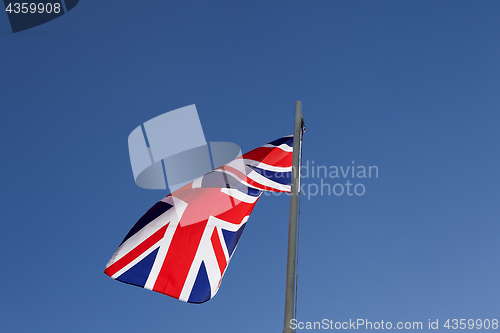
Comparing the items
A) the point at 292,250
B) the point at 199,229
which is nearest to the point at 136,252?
the point at 199,229

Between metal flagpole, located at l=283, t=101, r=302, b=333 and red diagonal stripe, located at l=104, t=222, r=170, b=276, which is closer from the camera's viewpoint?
metal flagpole, located at l=283, t=101, r=302, b=333

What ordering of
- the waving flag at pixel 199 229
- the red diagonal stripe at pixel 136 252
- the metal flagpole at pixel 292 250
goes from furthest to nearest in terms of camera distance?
the red diagonal stripe at pixel 136 252 < the waving flag at pixel 199 229 < the metal flagpole at pixel 292 250

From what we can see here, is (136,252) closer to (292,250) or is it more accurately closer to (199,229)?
(199,229)

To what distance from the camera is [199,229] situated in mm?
11406

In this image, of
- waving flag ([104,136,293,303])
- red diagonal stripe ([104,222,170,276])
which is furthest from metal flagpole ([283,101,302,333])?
red diagonal stripe ([104,222,170,276])

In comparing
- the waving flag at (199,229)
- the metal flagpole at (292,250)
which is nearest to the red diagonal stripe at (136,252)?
the waving flag at (199,229)

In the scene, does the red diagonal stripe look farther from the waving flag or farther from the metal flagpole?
the metal flagpole

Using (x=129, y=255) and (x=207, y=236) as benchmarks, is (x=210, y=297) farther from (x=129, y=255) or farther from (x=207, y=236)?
(x=129, y=255)

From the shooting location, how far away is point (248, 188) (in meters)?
12.1

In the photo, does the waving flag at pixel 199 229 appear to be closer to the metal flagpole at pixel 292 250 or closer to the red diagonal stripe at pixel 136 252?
the red diagonal stripe at pixel 136 252

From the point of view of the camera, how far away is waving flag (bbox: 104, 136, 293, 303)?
1055 centimetres

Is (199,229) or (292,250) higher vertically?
(199,229)

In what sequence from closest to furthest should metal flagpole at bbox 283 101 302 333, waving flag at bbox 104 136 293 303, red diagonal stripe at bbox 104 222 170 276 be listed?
metal flagpole at bbox 283 101 302 333 → waving flag at bbox 104 136 293 303 → red diagonal stripe at bbox 104 222 170 276

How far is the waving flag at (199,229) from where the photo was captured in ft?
34.6
